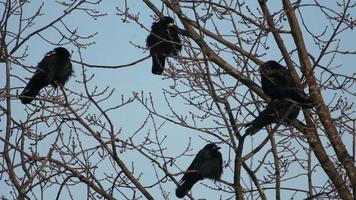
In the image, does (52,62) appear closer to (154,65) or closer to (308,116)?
(154,65)

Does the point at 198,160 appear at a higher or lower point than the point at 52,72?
lower

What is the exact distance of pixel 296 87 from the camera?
6.78 metres

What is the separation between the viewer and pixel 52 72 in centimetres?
863

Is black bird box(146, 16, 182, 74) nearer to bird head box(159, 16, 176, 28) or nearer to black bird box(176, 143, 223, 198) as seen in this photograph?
bird head box(159, 16, 176, 28)

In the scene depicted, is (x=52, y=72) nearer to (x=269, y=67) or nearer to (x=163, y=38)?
(x=163, y=38)

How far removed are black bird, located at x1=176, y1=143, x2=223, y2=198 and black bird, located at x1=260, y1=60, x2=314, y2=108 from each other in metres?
1.18

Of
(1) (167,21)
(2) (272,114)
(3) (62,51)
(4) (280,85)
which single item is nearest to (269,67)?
(4) (280,85)

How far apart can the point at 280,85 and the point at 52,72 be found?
314 centimetres

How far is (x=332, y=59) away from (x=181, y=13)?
186 centimetres

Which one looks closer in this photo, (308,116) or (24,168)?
(24,168)

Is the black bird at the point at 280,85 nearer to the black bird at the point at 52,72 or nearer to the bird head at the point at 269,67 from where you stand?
the bird head at the point at 269,67

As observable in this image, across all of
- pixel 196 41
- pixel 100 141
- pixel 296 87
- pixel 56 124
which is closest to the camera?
pixel 100 141

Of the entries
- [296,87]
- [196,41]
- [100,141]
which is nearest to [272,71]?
[296,87]

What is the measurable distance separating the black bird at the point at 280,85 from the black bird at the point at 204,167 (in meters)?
1.18
